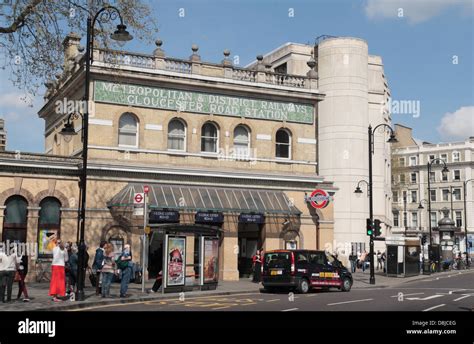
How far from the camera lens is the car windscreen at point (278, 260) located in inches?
985

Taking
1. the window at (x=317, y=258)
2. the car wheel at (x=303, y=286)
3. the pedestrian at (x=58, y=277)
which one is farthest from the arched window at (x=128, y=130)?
the car wheel at (x=303, y=286)

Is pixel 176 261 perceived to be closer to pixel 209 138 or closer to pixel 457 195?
pixel 209 138

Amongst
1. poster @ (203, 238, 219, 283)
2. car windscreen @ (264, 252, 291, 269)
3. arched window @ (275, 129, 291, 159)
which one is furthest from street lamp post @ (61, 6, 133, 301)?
arched window @ (275, 129, 291, 159)

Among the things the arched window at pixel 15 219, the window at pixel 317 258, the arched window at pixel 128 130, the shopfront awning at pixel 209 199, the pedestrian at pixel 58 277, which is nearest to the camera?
the pedestrian at pixel 58 277

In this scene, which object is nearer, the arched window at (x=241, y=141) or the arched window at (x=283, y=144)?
the arched window at (x=241, y=141)

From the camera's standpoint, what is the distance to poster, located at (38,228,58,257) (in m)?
29.2

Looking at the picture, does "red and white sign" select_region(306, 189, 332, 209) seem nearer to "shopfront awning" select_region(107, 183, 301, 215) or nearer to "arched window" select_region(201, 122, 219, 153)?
"shopfront awning" select_region(107, 183, 301, 215)

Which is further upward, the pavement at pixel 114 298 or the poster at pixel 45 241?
the poster at pixel 45 241

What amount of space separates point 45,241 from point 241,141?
11954mm

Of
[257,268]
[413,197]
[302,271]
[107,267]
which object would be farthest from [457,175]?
[107,267]

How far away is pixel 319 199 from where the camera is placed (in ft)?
113

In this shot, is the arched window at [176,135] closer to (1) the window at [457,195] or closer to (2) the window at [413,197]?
(1) the window at [457,195]

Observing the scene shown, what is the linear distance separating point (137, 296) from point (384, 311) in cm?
897

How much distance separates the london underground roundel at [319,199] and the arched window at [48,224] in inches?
547
